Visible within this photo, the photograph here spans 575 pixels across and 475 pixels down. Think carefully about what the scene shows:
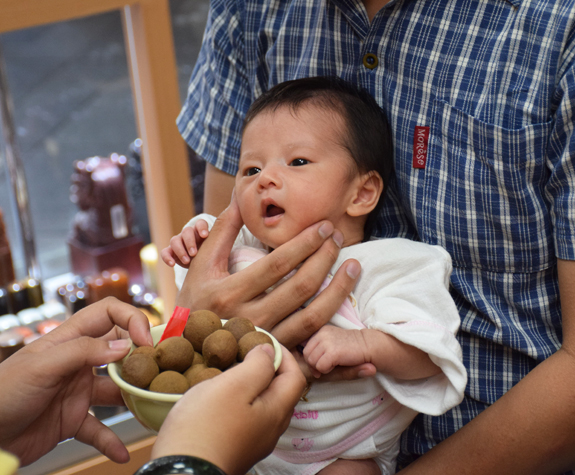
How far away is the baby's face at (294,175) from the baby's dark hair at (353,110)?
1 centimetres

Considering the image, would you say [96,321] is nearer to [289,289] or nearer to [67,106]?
[289,289]

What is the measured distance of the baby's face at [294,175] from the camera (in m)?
1.05

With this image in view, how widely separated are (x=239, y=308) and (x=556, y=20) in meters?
0.67

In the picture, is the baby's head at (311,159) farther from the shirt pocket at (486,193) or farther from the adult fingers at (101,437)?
the adult fingers at (101,437)

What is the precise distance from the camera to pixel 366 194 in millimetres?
1130

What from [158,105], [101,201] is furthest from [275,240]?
[101,201]

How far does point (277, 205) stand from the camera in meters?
1.06

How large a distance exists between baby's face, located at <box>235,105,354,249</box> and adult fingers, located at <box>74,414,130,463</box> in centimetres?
42

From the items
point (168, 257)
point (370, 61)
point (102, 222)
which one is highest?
point (370, 61)

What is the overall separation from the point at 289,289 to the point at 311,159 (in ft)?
0.82

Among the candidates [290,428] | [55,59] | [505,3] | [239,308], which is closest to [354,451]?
[290,428]

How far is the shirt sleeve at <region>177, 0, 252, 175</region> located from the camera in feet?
4.16

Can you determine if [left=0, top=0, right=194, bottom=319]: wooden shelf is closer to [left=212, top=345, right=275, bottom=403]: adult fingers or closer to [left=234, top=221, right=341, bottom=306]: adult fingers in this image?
[left=234, top=221, right=341, bottom=306]: adult fingers

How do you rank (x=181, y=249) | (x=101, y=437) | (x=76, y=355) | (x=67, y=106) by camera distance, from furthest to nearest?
1. (x=67, y=106)
2. (x=181, y=249)
3. (x=101, y=437)
4. (x=76, y=355)
